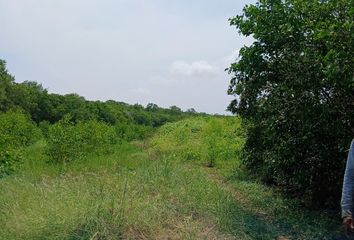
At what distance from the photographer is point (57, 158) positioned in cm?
1683

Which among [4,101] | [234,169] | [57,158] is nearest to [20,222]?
[234,169]

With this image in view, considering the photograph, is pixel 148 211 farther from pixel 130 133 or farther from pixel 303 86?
pixel 130 133

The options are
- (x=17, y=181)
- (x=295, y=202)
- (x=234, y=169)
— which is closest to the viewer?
(x=17, y=181)

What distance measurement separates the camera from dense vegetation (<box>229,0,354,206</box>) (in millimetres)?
7264

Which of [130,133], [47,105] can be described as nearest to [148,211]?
[130,133]

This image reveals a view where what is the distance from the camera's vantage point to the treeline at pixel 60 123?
16.8 meters

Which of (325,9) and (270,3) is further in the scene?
(270,3)

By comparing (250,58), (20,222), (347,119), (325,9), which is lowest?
(20,222)

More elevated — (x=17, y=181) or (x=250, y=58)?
(x=250, y=58)

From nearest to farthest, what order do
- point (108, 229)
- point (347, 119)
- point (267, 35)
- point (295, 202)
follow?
point (108, 229) → point (347, 119) → point (267, 35) → point (295, 202)

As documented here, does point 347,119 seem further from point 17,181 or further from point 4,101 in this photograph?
point 4,101

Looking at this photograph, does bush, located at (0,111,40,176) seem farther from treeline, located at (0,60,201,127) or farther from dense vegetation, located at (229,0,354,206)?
treeline, located at (0,60,201,127)

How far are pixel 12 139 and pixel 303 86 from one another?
43.2 ft

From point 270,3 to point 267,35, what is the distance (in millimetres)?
702
